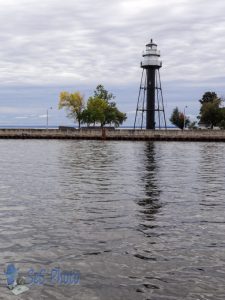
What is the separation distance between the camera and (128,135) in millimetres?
117750

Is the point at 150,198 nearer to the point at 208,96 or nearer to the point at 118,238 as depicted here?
the point at 118,238

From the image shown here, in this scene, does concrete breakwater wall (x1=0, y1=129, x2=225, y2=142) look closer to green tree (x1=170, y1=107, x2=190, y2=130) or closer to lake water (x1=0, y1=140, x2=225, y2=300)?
green tree (x1=170, y1=107, x2=190, y2=130)

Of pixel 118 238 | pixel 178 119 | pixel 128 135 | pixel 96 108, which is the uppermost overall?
pixel 96 108

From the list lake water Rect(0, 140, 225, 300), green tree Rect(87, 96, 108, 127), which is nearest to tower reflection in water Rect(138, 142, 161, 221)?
lake water Rect(0, 140, 225, 300)

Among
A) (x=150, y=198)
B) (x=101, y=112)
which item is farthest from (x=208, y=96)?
(x=150, y=198)

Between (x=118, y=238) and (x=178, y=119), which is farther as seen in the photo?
(x=178, y=119)

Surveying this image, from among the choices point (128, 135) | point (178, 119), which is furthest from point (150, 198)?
point (178, 119)

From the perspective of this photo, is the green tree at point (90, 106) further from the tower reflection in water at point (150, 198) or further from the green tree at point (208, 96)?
the tower reflection in water at point (150, 198)

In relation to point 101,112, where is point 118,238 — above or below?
below

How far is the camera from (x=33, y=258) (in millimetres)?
11906

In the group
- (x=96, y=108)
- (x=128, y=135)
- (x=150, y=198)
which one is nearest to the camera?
(x=150, y=198)

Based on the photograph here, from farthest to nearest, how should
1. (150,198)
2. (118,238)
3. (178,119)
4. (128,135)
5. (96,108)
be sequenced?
(178,119) < (96,108) < (128,135) < (150,198) < (118,238)

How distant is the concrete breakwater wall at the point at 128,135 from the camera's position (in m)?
114

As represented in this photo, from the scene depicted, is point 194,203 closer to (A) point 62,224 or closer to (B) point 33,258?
(A) point 62,224
